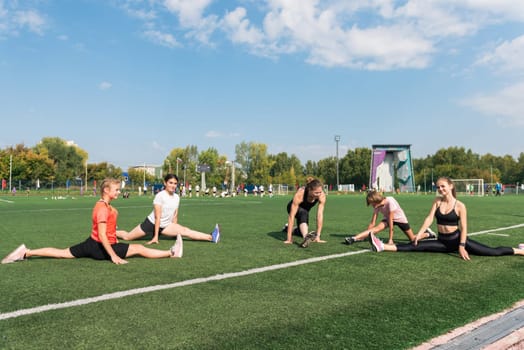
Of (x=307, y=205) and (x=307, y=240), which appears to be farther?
(x=307, y=205)

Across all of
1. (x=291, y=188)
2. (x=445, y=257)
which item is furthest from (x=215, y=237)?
(x=291, y=188)

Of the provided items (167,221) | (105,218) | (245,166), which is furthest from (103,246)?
(245,166)

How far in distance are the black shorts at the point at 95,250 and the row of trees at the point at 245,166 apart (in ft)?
224

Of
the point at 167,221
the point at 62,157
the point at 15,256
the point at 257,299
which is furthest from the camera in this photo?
the point at 62,157

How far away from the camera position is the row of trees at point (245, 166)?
75750mm

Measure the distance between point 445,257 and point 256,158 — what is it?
9055 cm

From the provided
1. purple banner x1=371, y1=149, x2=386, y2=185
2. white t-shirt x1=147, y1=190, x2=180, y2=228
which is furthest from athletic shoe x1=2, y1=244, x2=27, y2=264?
purple banner x1=371, y1=149, x2=386, y2=185

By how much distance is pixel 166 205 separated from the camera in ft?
26.3

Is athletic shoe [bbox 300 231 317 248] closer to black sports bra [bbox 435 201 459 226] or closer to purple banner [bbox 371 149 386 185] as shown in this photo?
black sports bra [bbox 435 201 459 226]

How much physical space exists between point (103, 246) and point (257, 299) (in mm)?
2954

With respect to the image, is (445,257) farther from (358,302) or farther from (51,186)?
(51,186)

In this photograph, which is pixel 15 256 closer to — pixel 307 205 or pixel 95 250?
pixel 95 250

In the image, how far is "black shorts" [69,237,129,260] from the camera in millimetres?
5938

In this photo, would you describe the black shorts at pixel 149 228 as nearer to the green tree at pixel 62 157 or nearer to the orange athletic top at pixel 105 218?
the orange athletic top at pixel 105 218
